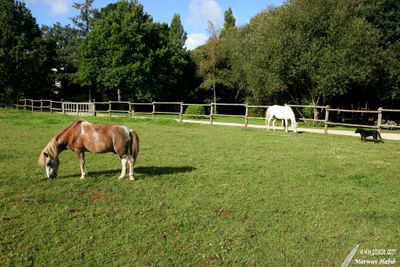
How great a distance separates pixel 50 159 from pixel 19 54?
36.3 meters

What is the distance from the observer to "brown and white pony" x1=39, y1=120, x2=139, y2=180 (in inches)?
266

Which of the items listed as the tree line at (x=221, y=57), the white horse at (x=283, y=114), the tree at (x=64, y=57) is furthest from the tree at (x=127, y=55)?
the white horse at (x=283, y=114)

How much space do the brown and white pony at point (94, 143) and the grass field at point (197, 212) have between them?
407 mm

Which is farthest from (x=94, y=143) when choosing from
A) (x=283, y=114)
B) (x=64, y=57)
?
(x=64, y=57)

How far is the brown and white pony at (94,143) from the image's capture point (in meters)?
6.75

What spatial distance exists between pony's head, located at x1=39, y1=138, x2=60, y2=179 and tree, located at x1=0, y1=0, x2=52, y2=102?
35518 millimetres

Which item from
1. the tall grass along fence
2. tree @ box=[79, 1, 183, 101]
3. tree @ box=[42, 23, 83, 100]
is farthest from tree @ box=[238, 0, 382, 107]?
tree @ box=[42, 23, 83, 100]

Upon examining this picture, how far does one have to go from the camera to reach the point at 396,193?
253 inches

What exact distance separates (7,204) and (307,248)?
4533 millimetres

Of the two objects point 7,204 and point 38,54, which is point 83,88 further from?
point 7,204

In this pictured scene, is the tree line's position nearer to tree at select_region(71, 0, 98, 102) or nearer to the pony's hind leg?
tree at select_region(71, 0, 98, 102)

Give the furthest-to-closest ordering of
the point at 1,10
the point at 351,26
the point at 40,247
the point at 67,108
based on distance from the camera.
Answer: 1. the point at 1,10
2. the point at 67,108
3. the point at 351,26
4. the point at 40,247

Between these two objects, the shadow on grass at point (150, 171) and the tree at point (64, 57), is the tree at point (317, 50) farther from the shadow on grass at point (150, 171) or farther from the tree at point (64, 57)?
the tree at point (64, 57)

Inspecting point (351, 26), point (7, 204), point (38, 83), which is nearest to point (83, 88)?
point (38, 83)
